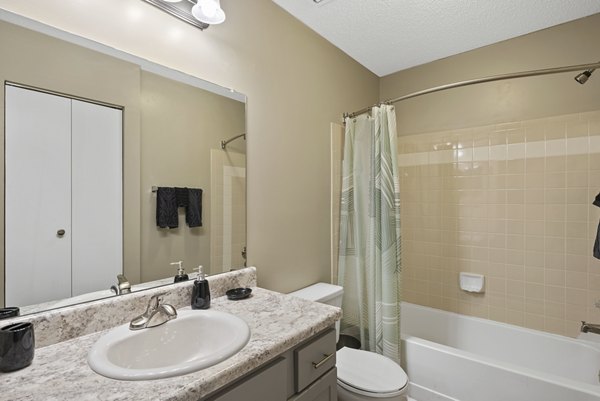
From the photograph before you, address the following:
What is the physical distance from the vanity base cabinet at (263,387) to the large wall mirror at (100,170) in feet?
2.03

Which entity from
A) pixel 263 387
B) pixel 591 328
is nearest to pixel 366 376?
A: pixel 263 387

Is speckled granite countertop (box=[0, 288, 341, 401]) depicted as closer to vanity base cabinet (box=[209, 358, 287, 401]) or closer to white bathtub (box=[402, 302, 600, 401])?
vanity base cabinet (box=[209, 358, 287, 401])

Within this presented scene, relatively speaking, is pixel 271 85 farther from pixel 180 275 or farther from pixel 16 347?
pixel 16 347

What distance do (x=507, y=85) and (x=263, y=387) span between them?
255 cm

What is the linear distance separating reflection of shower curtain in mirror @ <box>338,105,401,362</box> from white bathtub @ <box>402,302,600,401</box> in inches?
8.8

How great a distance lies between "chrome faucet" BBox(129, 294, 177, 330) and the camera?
1030 millimetres

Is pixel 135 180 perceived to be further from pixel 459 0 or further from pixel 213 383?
pixel 459 0

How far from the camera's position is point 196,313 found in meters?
1.16

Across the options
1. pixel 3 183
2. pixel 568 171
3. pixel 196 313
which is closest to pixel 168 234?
pixel 196 313

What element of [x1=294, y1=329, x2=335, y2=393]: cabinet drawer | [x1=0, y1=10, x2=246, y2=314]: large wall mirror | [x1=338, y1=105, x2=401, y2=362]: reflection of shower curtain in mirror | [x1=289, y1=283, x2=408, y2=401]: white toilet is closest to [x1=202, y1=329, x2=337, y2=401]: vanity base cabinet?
[x1=294, y1=329, x2=335, y2=393]: cabinet drawer

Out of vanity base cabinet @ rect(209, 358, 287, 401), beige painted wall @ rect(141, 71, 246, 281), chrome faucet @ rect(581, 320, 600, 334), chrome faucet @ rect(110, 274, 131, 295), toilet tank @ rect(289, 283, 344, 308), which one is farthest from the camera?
toilet tank @ rect(289, 283, 344, 308)

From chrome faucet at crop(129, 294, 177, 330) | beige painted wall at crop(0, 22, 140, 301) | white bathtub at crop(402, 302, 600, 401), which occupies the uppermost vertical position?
beige painted wall at crop(0, 22, 140, 301)

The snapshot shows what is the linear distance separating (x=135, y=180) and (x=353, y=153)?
1469mm

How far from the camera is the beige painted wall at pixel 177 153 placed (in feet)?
4.07
